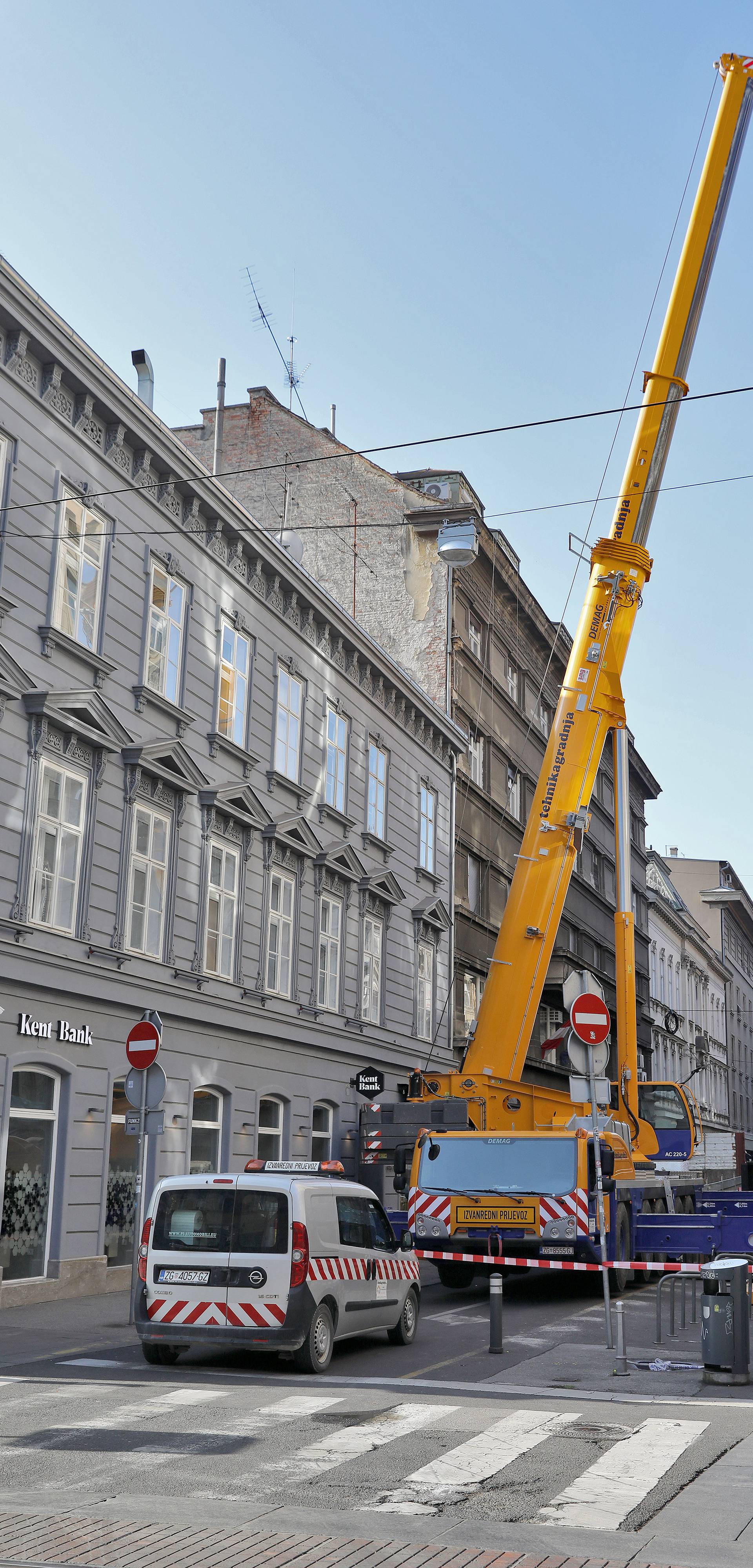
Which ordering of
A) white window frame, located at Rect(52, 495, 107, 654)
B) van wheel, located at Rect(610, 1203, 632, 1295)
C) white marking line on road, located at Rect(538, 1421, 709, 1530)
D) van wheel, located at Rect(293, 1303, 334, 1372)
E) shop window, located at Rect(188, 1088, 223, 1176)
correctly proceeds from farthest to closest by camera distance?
shop window, located at Rect(188, 1088, 223, 1176) → van wheel, located at Rect(610, 1203, 632, 1295) → white window frame, located at Rect(52, 495, 107, 654) → van wheel, located at Rect(293, 1303, 334, 1372) → white marking line on road, located at Rect(538, 1421, 709, 1530)

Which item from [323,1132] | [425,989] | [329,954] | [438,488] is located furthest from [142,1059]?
[438,488]

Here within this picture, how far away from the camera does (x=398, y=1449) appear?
8.71 m

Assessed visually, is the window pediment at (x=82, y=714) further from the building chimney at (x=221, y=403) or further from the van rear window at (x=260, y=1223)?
the building chimney at (x=221, y=403)

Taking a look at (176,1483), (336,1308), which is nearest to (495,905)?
(336,1308)

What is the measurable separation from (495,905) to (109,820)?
20894 millimetres

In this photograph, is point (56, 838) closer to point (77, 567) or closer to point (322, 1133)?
point (77, 567)

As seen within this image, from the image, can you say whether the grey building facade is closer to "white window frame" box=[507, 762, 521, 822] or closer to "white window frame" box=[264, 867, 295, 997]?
"white window frame" box=[264, 867, 295, 997]

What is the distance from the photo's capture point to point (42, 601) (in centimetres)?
1788

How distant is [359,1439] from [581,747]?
12940 mm

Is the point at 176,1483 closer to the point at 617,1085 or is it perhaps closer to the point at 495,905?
the point at 617,1085

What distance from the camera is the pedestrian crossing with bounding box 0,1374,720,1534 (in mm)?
7547

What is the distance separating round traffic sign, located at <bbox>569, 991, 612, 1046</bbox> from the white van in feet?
12.0

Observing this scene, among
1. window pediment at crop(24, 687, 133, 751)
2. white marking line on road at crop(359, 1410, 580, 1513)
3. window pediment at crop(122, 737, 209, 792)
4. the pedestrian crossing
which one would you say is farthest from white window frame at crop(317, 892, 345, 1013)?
white marking line on road at crop(359, 1410, 580, 1513)

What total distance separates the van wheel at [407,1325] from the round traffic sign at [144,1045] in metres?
3.29
